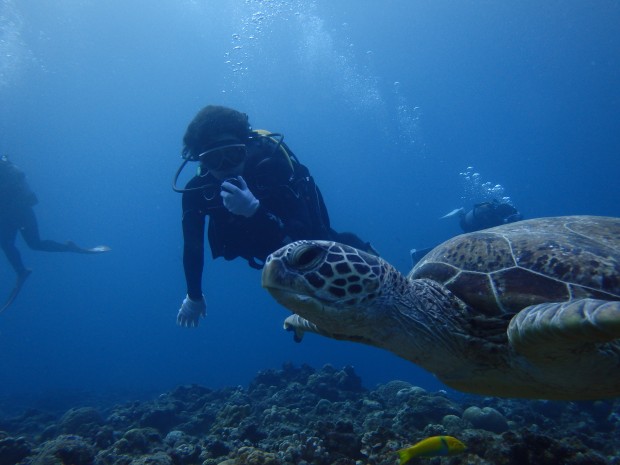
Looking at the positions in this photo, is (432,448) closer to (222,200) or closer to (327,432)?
(327,432)

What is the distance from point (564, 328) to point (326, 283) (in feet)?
3.26

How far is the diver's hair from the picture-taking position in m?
4.75

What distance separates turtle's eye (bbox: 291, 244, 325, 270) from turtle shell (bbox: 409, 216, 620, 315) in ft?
2.94

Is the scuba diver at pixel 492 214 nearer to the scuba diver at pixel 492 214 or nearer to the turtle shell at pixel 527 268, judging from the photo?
the scuba diver at pixel 492 214

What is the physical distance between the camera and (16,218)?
13719 millimetres

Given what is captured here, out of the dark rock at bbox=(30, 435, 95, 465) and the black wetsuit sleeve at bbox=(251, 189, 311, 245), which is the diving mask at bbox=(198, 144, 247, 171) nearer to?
the black wetsuit sleeve at bbox=(251, 189, 311, 245)

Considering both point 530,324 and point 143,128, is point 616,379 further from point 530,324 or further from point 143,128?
point 143,128

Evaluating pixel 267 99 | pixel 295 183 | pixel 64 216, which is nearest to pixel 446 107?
pixel 267 99

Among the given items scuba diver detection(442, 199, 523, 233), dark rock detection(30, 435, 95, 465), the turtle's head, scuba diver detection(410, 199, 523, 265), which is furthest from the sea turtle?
scuba diver detection(442, 199, 523, 233)

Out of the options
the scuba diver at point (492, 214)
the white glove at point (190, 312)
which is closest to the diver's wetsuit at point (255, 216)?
the white glove at point (190, 312)

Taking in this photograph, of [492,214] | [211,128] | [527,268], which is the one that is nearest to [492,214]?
[492,214]

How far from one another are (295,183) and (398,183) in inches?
3841

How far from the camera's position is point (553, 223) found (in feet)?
9.12

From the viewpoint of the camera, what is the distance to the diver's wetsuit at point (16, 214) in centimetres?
1287
